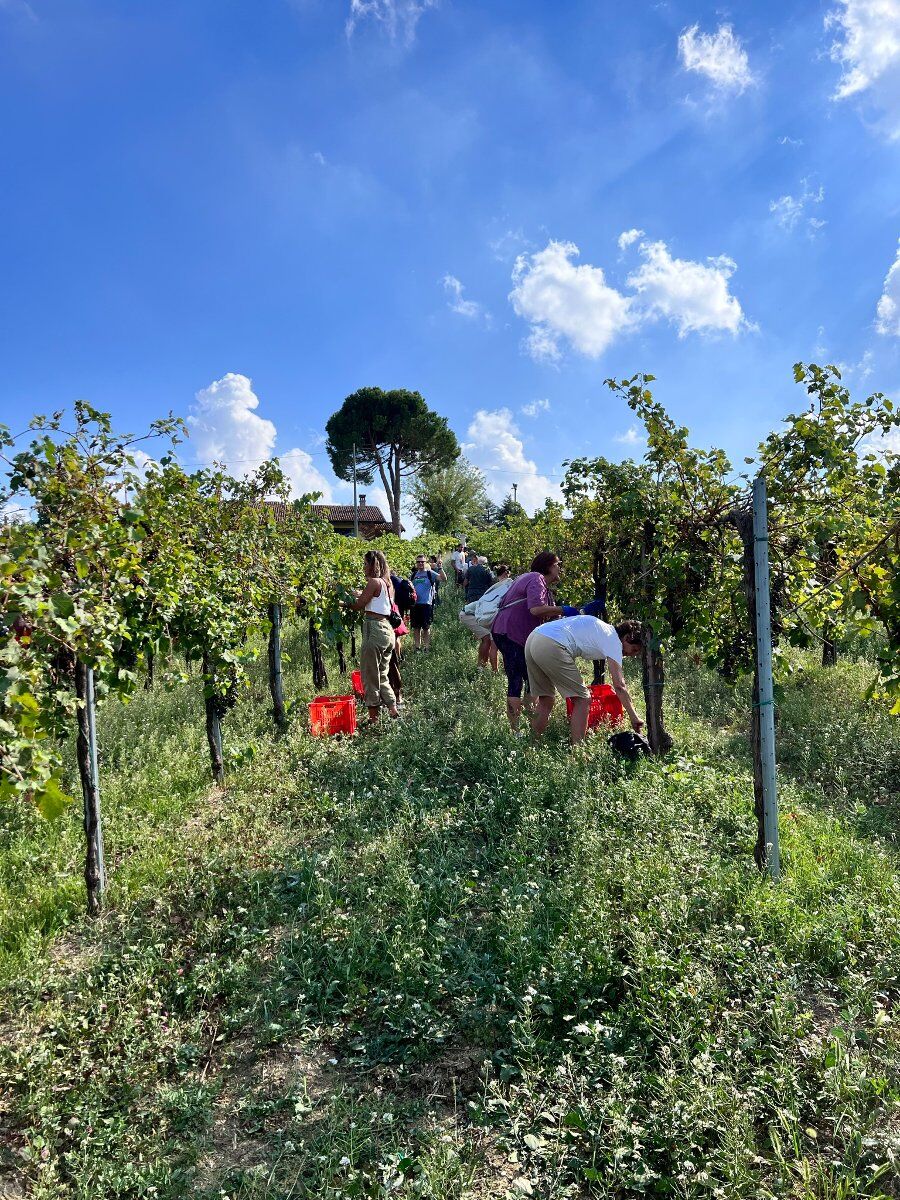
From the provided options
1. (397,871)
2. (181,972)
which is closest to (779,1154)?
(397,871)

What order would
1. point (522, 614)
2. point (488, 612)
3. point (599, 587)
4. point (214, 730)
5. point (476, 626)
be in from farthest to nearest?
point (476, 626), point (599, 587), point (488, 612), point (522, 614), point (214, 730)

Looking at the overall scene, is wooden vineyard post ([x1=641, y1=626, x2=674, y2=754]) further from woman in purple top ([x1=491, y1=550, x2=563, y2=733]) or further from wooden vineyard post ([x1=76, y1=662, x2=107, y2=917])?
wooden vineyard post ([x1=76, y1=662, x2=107, y2=917])

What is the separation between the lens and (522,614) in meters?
5.98

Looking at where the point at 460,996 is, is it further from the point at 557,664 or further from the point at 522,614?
the point at 522,614

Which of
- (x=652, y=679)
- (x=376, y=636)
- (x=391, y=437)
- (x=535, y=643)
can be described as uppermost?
(x=391, y=437)

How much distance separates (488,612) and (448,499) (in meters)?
29.3

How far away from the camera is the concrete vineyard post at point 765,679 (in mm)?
3412

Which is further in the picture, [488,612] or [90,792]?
[488,612]

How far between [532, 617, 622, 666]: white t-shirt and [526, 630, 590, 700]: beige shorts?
53 millimetres

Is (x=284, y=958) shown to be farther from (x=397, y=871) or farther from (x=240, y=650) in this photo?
(x=240, y=650)

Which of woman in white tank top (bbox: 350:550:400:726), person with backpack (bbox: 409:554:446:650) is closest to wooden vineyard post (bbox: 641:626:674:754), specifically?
woman in white tank top (bbox: 350:550:400:726)

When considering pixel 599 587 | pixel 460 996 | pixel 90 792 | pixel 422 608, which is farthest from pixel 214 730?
pixel 422 608

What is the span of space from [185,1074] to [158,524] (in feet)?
10.3

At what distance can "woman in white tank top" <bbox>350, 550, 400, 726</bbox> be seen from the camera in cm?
620
